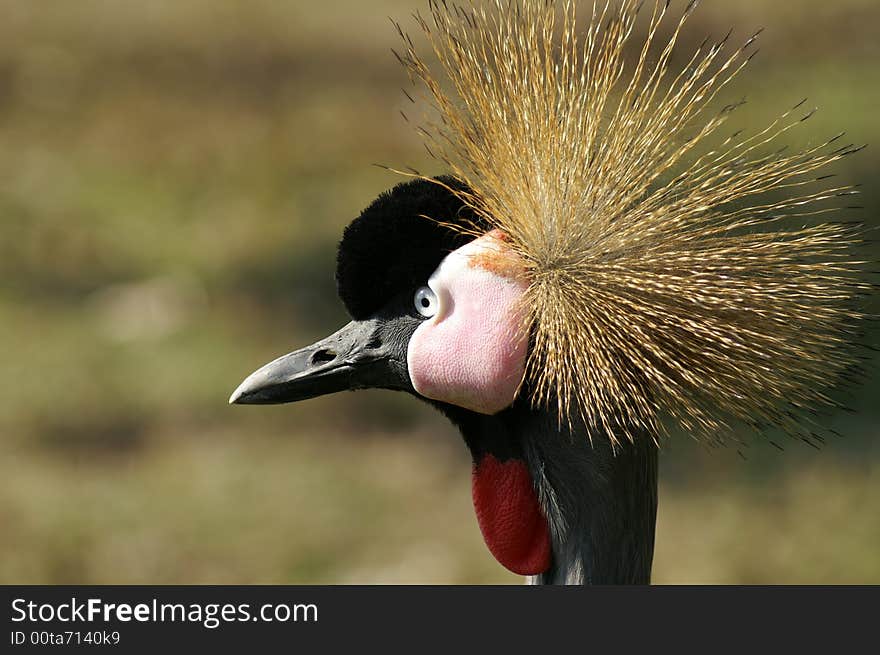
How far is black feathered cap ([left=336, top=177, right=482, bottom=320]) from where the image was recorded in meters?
1.25

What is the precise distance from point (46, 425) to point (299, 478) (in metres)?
0.63

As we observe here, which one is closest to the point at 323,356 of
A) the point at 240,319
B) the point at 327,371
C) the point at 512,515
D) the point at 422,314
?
the point at 327,371

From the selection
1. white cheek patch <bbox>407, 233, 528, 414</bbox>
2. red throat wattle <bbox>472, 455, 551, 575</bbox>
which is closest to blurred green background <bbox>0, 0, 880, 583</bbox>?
red throat wattle <bbox>472, 455, 551, 575</bbox>

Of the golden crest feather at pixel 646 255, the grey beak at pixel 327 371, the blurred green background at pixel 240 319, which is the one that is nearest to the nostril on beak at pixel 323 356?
the grey beak at pixel 327 371

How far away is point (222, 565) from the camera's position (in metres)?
2.46

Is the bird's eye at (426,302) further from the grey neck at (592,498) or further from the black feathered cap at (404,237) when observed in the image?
the grey neck at (592,498)

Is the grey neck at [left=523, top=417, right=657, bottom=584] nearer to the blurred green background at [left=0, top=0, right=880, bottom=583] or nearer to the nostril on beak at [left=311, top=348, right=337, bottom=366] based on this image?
the nostril on beak at [left=311, top=348, right=337, bottom=366]

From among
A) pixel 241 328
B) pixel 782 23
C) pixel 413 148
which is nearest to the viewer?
pixel 241 328

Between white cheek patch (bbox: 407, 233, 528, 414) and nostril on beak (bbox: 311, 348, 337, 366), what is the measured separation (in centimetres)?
9

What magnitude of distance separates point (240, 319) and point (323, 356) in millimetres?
1881

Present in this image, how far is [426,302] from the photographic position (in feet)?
4.20

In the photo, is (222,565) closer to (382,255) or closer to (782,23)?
(382,255)
